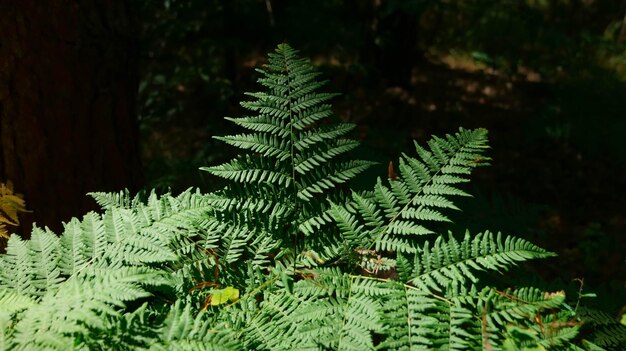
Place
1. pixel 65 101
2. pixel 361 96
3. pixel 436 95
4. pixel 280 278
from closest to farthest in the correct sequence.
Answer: pixel 280 278, pixel 65 101, pixel 361 96, pixel 436 95

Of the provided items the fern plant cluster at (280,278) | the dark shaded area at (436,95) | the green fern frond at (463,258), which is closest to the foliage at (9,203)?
the fern plant cluster at (280,278)

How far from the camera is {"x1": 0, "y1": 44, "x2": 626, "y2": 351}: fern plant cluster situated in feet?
4.14

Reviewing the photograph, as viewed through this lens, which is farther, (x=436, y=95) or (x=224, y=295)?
(x=436, y=95)

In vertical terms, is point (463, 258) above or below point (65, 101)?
below

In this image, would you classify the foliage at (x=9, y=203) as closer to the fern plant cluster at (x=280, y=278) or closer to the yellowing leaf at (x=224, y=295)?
the fern plant cluster at (x=280, y=278)

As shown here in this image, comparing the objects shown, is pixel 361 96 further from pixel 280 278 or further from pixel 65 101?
pixel 280 278

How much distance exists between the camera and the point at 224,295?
1.58 meters

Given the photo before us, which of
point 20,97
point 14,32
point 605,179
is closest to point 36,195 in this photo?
point 20,97

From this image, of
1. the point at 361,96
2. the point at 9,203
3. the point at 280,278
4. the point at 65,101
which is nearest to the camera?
the point at 280,278

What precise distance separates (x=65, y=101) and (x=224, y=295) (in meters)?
1.53

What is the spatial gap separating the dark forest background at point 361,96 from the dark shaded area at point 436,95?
27 millimetres

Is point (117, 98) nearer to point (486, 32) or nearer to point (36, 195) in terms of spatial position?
point (36, 195)

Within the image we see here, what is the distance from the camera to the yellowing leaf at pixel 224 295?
61.4 inches

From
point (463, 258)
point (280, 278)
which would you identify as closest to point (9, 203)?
point (280, 278)
